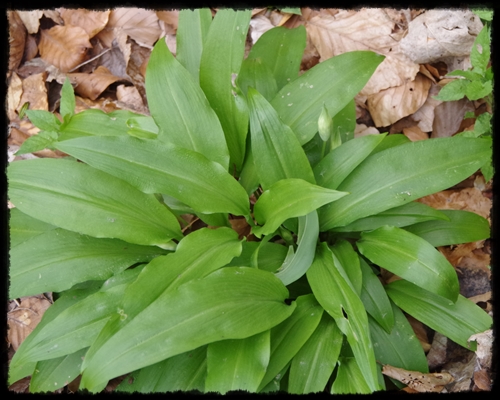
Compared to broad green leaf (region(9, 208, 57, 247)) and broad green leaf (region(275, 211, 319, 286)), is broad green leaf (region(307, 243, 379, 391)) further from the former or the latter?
broad green leaf (region(9, 208, 57, 247))

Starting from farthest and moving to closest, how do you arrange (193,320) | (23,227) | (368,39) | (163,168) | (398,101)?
1. (368,39)
2. (398,101)
3. (23,227)
4. (163,168)
5. (193,320)

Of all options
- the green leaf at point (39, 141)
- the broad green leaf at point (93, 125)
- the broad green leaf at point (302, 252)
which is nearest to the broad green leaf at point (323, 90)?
the broad green leaf at point (302, 252)

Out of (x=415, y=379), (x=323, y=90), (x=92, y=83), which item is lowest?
(x=415, y=379)

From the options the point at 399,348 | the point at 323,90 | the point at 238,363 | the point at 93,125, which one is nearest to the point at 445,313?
the point at 399,348

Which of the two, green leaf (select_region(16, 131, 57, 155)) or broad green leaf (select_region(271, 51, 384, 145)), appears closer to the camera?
broad green leaf (select_region(271, 51, 384, 145))

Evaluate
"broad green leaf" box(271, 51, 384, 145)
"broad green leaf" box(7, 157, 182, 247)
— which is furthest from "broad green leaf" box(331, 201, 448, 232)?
"broad green leaf" box(7, 157, 182, 247)

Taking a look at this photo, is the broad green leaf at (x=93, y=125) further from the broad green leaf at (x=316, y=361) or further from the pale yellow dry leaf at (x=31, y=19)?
the broad green leaf at (x=316, y=361)

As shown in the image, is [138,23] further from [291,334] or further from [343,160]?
[291,334]
